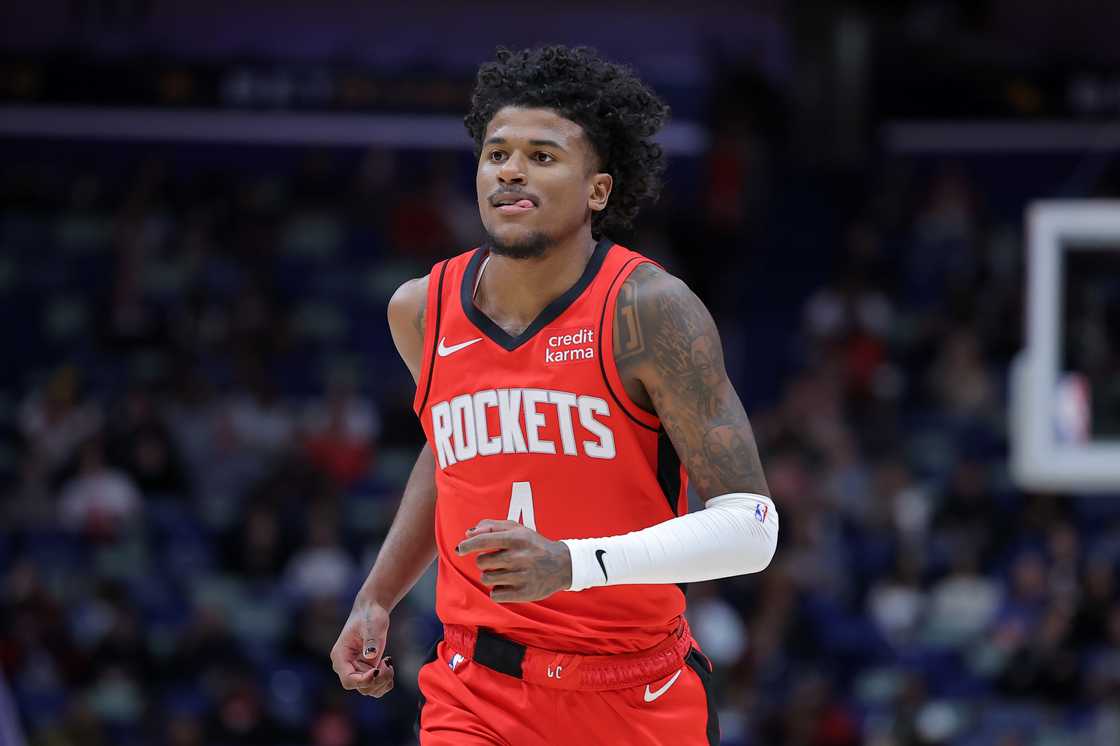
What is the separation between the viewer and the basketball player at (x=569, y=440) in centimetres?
369

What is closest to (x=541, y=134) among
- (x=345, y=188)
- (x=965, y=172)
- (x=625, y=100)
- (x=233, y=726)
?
(x=625, y=100)

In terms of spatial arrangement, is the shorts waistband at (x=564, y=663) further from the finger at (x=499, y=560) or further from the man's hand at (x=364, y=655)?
the finger at (x=499, y=560)

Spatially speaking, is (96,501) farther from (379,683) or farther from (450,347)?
(450,347)

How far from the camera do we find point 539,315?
387 centimetres

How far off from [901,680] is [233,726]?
182 inches

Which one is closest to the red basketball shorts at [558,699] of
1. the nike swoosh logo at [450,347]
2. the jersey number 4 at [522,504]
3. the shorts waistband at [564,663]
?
the shorts waistband at [564,663]

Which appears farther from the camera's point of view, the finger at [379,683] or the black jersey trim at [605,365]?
the finger at [379,683]

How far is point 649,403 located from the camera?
12.4 ft

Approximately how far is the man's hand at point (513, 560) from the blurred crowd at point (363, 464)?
7586mm

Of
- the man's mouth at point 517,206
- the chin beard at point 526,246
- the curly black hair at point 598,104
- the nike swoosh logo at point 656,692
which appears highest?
the curly black hair at point 598,104

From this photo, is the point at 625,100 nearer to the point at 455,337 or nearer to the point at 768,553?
the point at 455,337

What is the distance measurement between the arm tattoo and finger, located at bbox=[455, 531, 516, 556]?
1.98 feet

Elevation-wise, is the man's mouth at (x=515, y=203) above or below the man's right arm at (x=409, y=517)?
above

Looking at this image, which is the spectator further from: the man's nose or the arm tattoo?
the arm tattoo
